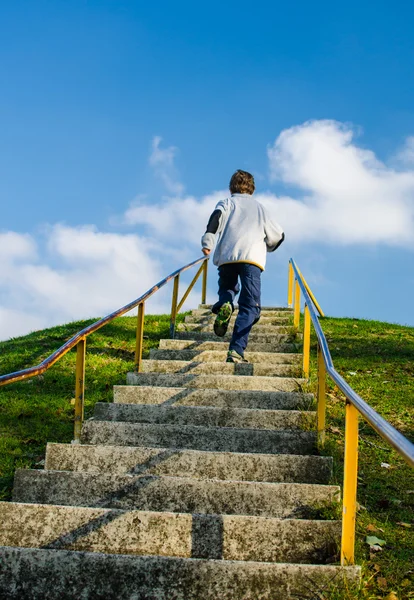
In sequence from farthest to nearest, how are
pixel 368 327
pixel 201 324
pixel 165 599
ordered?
pixel 368 327 → pixel 201 324 → pixel 165 599

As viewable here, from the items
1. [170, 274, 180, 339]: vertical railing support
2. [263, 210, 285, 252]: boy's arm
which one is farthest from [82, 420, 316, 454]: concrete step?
[170, 274, 180, 339]: vertical railing support

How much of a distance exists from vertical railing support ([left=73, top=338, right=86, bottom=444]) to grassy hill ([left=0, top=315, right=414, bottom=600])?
0.49 meters

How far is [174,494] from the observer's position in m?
4.59

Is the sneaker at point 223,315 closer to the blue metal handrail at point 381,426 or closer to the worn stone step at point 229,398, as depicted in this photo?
the worn stone step at point 229,398

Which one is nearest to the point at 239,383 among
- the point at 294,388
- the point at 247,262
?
the point at 294,388

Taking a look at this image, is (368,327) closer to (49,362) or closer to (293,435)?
(293,435)

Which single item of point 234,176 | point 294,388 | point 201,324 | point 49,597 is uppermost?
point 234,176

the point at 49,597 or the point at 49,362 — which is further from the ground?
the point at 49,362

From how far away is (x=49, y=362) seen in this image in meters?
4.52

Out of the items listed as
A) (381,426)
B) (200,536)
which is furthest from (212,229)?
(381,426)

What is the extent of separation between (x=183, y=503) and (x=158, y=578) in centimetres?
103

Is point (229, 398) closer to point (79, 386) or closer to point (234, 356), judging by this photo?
point (234, 356)

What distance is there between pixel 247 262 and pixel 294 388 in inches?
59.6

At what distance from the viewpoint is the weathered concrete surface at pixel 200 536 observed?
4.04 meters
